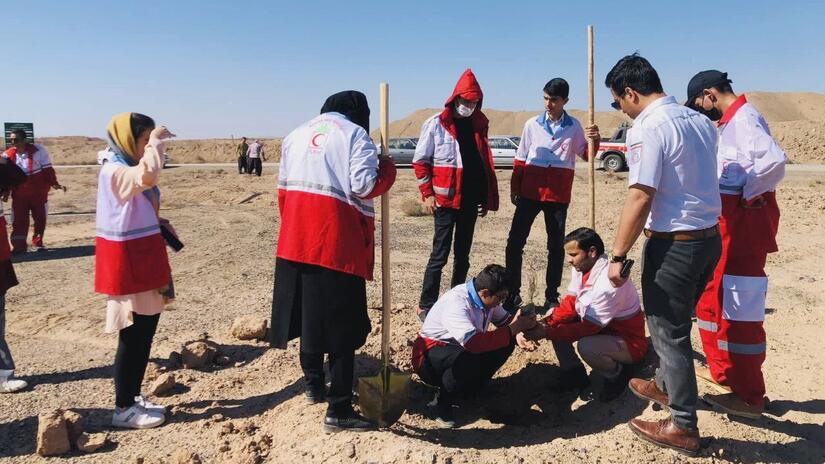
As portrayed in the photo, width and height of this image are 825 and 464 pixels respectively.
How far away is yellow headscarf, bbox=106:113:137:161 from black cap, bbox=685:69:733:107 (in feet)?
10.1

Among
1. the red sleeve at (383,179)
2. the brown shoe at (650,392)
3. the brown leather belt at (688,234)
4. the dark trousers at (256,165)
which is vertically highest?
the dark trousers at (256,165)

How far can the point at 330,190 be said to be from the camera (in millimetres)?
2980

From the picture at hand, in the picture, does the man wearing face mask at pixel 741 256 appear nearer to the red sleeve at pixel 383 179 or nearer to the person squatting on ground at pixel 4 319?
the red sleeve at pixel 383 179

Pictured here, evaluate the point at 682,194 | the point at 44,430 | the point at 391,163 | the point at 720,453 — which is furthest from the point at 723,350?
the point at 44,430

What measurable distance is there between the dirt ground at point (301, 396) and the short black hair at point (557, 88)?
1986mm

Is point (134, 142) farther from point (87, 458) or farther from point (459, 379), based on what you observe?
point (459, 379)

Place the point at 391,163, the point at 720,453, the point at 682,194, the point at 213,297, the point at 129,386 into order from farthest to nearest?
the point at 213,297, the point at 129,386, the point at 391,163, the point at 720,453, the point at 682,194

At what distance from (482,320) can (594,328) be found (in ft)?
2.44

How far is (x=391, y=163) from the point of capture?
125 inches

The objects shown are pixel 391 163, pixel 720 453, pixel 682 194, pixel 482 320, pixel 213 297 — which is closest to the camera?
pixel 682 194

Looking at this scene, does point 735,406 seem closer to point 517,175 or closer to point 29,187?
point 517,175

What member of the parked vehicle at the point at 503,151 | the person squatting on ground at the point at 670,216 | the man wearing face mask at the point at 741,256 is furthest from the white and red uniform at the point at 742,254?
the parked vehicle at the point at 503,151

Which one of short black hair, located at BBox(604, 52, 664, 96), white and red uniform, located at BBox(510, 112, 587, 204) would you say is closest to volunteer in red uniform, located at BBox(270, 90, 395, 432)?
short black hair, located at BBox(604, 52, 664, 96)

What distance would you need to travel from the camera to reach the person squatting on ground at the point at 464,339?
3.66 m
